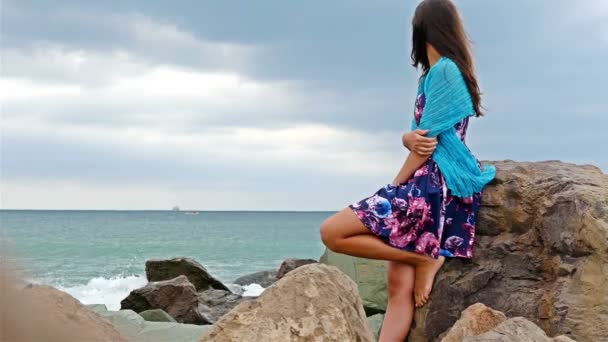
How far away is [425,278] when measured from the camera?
4.70m

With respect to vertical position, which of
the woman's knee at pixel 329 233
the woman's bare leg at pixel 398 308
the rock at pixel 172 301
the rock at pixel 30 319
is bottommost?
the rock at pixel 172 301

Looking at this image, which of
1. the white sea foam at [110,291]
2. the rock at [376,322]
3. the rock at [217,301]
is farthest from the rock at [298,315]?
the white sea foam at [110,291]

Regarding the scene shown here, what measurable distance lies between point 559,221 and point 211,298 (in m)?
6.86

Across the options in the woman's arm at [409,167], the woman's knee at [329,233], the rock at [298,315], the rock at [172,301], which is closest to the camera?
the rock at [298,315]

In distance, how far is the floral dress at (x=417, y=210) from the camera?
14.8 ft

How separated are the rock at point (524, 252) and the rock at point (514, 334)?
129 cm

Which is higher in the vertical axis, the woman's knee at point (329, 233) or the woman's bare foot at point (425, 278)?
the woman's knee at point (329, 233)

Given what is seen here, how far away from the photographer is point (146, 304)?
28.9 ft

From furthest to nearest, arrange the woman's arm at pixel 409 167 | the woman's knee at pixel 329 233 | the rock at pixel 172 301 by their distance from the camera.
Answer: the rock at pixel 172 301 < the woman's arm at pixel 409 167 < the woman's knee at pixel 329 233

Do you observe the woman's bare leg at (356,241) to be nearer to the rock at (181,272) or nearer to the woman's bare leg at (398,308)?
the woman's bare leg at (398,308)

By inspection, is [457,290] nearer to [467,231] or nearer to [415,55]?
[467,231]

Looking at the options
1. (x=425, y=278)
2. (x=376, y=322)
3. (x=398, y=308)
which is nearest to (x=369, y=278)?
(x=376, y=322)

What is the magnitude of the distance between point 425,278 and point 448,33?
4.90 feet

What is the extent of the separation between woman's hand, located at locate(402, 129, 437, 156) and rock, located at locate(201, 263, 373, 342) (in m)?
1.71
